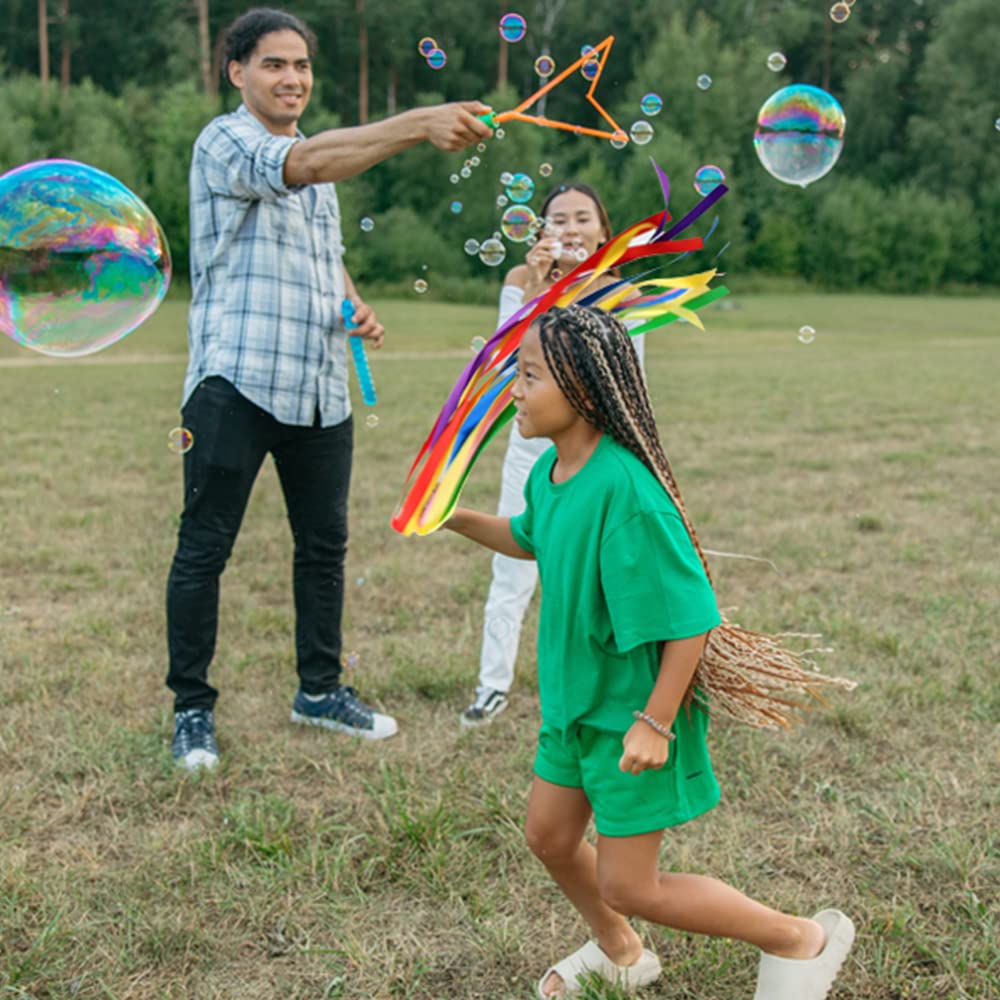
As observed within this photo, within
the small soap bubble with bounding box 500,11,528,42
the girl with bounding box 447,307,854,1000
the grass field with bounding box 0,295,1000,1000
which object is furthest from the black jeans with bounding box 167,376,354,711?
the girl with bounding box 447,307,854,1000

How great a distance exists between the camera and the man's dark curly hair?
10.2 ft

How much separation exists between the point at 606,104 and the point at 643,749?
50865 mm

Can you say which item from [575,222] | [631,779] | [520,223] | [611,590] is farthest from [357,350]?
[631,779]

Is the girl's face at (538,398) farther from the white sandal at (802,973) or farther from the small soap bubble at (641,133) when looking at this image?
the small soap bubble at (641,133)

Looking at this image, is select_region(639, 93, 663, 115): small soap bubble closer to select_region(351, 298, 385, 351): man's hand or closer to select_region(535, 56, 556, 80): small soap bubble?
select_region(535, 56, 556, 80): small soap bubble

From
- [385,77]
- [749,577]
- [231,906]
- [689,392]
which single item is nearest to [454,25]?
[385,77]

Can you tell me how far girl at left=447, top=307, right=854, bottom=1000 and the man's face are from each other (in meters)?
1.46

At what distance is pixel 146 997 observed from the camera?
231 cm

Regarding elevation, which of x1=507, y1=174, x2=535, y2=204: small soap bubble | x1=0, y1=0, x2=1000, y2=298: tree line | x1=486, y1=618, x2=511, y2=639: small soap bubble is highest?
x1=0, y1=0, x2=1000, y2=298: tree line

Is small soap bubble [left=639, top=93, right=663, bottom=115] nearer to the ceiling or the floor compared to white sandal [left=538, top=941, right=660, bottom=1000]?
nearer to the ceiling

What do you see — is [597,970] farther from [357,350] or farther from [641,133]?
[641,133]

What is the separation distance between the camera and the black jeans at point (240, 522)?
3.25 metres

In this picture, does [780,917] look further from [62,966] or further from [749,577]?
[749,577]

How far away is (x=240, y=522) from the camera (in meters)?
3.41
